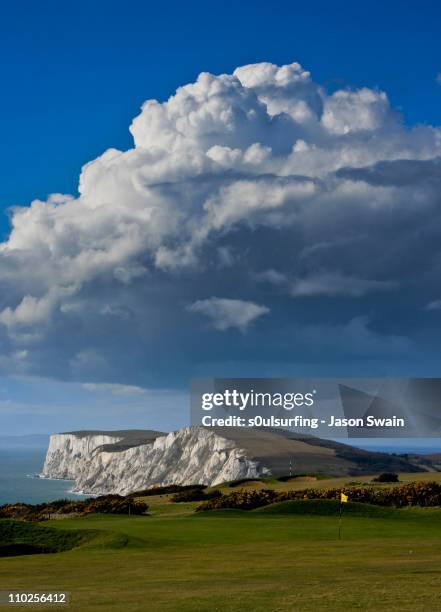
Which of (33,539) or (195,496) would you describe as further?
(195,496)

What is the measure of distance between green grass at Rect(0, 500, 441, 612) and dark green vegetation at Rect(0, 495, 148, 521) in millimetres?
11074

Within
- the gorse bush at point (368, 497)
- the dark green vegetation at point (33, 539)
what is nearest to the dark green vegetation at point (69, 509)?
the gorse bush at point (368, 497)

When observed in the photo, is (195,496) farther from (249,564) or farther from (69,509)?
(249,564)

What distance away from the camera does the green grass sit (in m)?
22.4

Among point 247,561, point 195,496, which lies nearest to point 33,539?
point 247,561

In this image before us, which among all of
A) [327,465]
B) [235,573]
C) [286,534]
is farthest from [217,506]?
[327,465]

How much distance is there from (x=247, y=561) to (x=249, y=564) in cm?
108

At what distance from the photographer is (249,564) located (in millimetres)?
31500

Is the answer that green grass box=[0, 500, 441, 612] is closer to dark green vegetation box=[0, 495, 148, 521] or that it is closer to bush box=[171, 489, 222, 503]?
dark green vegetation box=[0, 495, 148, 521]

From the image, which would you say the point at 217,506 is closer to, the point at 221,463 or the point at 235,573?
the point at 235,573

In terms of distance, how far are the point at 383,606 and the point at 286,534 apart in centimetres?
2346

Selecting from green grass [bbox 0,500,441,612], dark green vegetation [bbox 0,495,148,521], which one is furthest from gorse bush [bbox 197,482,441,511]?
green grass [bbox 0,500,441,612]

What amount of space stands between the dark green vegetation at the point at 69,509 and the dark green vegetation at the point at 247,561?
315 inches

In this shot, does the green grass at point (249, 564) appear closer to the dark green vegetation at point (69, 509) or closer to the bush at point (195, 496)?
the dark green vegetation at point (69, 509)
